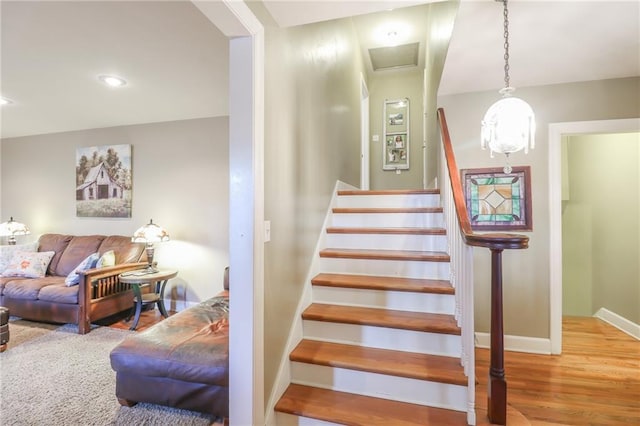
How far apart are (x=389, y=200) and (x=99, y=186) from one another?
4.02 metres

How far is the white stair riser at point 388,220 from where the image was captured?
9.12 feet

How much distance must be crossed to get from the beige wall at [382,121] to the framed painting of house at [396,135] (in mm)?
69

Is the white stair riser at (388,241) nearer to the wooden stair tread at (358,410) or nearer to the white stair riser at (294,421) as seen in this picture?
the wooden stair tread at (358,410)

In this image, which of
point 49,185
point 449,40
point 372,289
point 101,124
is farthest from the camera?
point 49,185

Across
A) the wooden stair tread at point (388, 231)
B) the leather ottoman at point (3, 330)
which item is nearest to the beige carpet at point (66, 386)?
the leather ottoman at point (3, 330)

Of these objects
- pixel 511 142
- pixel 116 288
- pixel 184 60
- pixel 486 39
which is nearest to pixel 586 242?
pixel 511 142

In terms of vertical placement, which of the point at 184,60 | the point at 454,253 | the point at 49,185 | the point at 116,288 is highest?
the point at 184,60

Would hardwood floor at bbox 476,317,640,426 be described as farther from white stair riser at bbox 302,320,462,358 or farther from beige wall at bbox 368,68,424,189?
beige wall at bbox 368,68,424,189

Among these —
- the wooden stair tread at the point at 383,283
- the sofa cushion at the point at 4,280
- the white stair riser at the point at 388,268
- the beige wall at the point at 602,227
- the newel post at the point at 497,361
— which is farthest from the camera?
the sofa cushion at the point at 4,280

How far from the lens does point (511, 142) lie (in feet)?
6.13

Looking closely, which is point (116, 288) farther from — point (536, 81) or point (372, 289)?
point (536, 81)

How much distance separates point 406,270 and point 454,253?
442mm

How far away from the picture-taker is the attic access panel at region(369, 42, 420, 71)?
15.1ft

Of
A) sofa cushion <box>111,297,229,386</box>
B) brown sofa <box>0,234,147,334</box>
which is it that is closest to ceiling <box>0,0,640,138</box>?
brown sofa <box>0,234,147,334</box>
